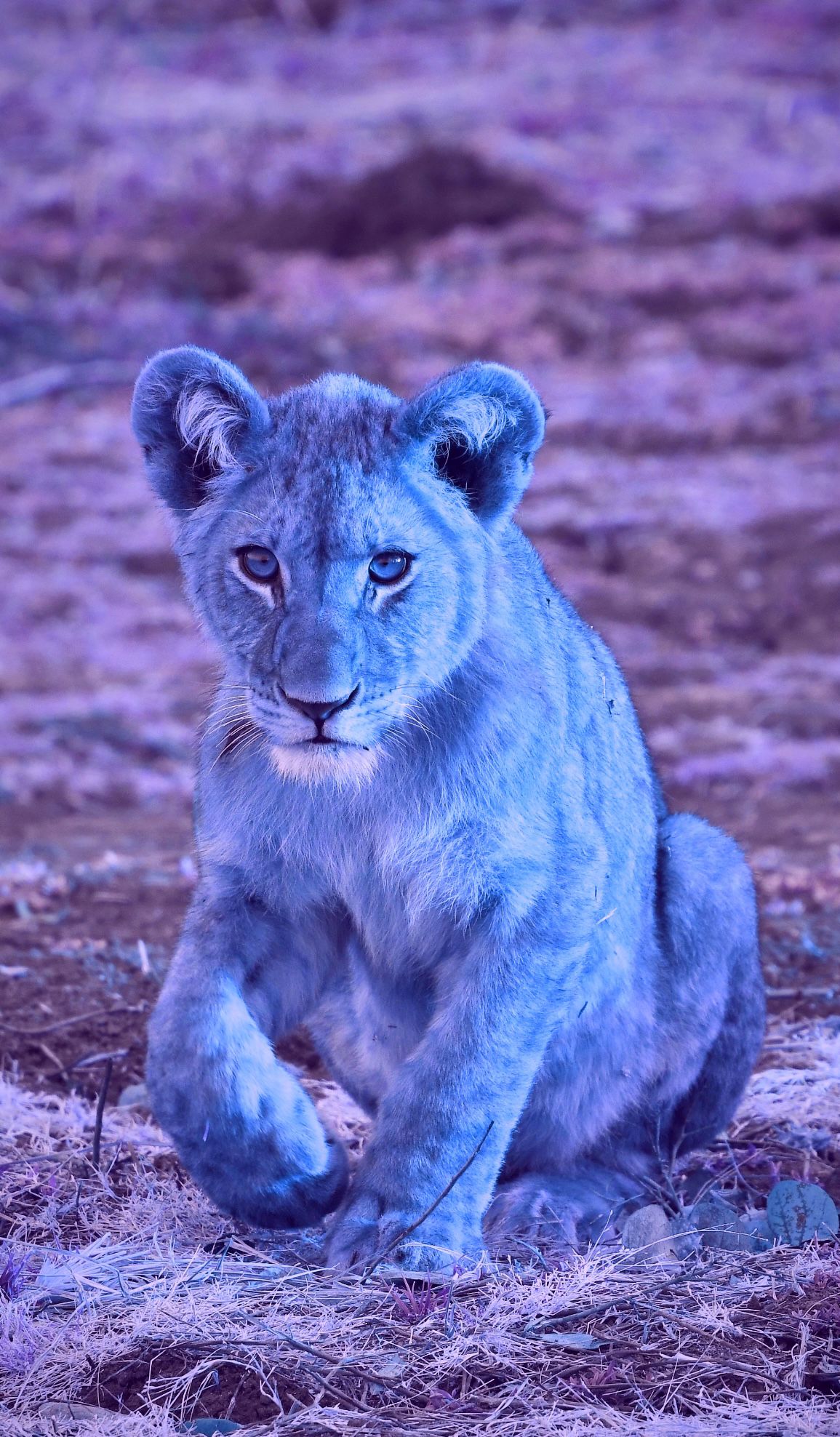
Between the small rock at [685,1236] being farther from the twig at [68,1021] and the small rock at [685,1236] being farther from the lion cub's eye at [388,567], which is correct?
the twig at [68,1021]

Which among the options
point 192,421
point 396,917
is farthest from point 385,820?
point 192,421

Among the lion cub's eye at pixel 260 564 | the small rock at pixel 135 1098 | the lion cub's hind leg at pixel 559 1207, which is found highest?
the lion cub's eye at pixel 260 564

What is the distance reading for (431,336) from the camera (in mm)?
23172

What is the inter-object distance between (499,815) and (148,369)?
5.34 ft

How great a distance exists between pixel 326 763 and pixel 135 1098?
2100 millimetres

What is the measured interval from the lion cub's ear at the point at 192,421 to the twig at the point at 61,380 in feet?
57.6

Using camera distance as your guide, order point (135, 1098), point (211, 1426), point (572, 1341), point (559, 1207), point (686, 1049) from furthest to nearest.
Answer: point (135, 1098) → point (686, 1049) → point (559, 1207) → point (572, 1341) → point (211, 1426)

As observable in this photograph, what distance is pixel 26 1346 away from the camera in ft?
13.0

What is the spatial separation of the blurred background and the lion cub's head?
2344 mm

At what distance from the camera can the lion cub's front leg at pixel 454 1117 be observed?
445 cm

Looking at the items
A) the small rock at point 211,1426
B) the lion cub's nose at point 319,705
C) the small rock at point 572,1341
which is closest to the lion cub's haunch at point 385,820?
the lion cub's nose at point 319,705

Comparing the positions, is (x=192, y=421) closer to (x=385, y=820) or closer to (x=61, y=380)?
(x=385, y=820)

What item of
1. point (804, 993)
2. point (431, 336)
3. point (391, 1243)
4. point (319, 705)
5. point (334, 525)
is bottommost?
point (804, 993)

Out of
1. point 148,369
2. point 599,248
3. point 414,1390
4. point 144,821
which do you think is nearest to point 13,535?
point 144,821
